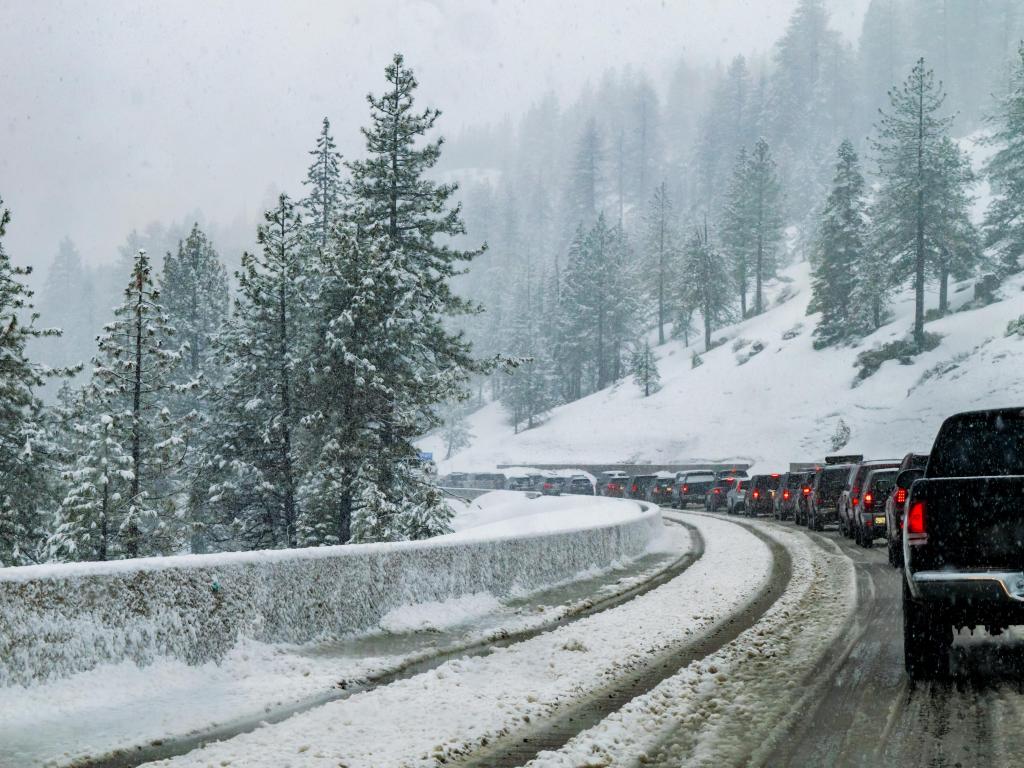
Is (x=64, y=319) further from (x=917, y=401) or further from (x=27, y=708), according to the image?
(x=27, y=708)

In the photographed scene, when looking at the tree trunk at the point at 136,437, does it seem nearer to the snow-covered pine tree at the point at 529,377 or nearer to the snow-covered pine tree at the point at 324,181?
the snow-covered pine tree at the point at 324,181

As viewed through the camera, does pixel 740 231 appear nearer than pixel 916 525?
No

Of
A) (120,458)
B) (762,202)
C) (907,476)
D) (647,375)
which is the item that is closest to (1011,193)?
(647,375)

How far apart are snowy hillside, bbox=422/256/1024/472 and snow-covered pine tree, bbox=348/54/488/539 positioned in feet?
102

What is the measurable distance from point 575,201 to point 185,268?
96.1 m

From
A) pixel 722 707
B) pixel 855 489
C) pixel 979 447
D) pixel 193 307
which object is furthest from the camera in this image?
pixel 193 307

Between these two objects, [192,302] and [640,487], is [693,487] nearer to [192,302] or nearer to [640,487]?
[640,487]

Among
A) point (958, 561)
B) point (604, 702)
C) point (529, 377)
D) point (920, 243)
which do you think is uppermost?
point (920, 243)

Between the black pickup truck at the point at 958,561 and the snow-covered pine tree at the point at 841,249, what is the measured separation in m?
66.7

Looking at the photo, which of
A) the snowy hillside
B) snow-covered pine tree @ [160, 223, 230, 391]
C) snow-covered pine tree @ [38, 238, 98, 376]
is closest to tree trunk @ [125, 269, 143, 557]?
snow-covered pine tree @ [160, 223, 230, 391]

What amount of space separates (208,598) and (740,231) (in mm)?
91150

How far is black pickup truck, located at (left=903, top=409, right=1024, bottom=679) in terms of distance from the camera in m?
6.94

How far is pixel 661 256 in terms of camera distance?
336 feet

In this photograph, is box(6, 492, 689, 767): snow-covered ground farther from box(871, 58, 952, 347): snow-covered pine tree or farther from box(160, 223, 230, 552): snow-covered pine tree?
box(871, 58, 952, 347): snow-covered pine tree
